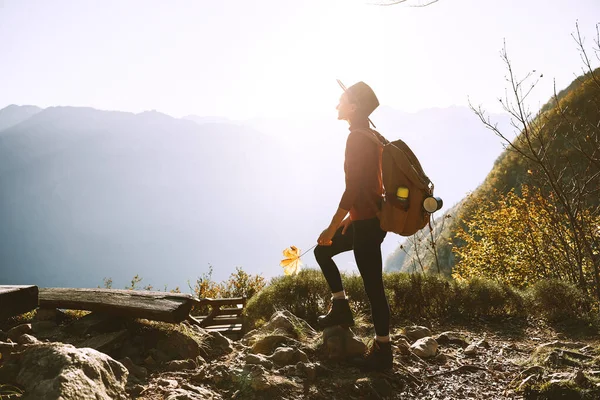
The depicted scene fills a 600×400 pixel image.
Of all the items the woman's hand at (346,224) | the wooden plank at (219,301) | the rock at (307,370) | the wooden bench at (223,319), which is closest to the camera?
the rock at (307,370)

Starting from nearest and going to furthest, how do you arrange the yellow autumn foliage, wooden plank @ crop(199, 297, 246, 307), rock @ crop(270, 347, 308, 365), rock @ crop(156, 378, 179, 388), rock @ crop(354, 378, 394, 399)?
1. rock @ crop(156, 378, 179, 388)
2. rock @ crop(354, 378, 394, 399)
3. rock @ crop(270, 347, 308, 365)
4. wooden plank @ crop(199, 297, 246, 307)
5. the yellow autumn foliage

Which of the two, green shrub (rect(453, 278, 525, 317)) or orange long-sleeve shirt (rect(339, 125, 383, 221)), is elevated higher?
orange long-sleeve shirt (rect(339, 125, 383, 221))

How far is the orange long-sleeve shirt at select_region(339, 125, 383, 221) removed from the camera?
3512 millimetres

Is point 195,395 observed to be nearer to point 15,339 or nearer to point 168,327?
point 168,327

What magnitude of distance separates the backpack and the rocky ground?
4.68ft

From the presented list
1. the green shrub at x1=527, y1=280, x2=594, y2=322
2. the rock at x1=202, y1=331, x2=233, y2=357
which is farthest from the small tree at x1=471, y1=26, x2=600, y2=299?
the rock at x1=202, y1=331, x2=233, y2=357

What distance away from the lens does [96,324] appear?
4.24 meters

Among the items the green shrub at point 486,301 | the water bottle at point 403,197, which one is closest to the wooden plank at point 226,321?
the green shrub at point 486,301

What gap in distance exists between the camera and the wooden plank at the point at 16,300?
3.00 m

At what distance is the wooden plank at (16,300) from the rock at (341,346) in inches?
108

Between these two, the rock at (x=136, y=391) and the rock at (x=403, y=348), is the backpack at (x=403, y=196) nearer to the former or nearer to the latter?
the rock at (x=403, y=348)

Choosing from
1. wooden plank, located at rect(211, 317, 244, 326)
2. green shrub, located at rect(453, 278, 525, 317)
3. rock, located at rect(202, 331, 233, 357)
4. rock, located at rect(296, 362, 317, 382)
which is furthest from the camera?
green shrub, located at rect(453, 278, 525, 317)

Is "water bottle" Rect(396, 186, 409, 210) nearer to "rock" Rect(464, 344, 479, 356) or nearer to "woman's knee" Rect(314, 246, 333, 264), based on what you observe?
"woman's knee" Rect(314, 246, 333, 264)

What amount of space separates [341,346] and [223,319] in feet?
11.2
